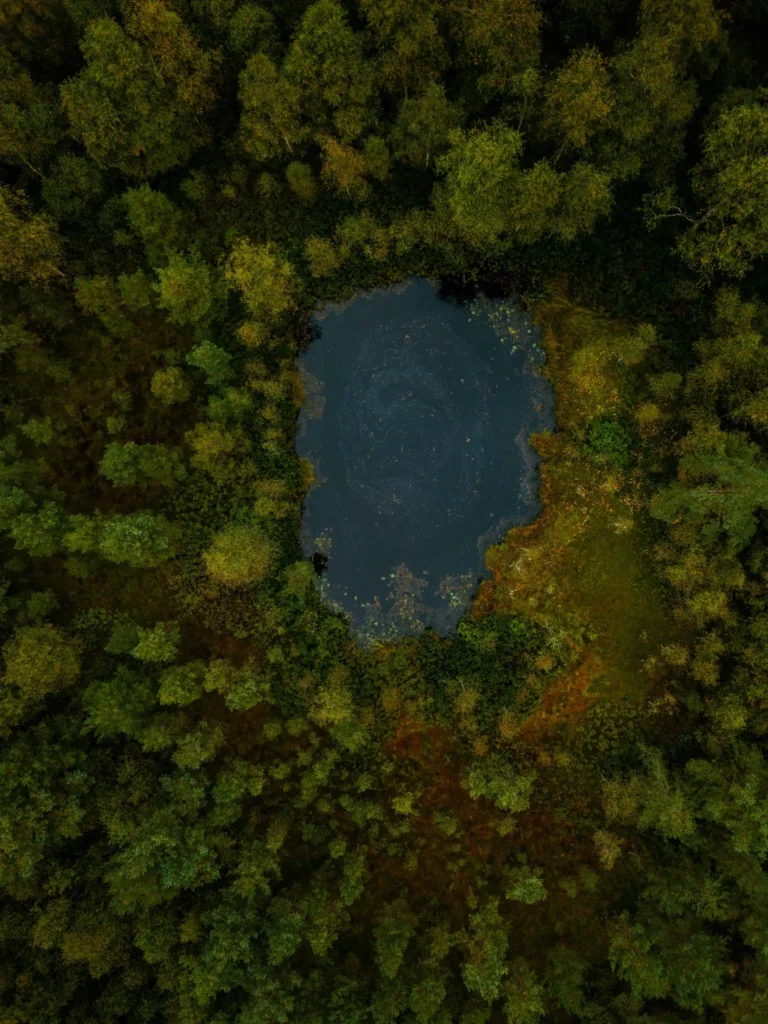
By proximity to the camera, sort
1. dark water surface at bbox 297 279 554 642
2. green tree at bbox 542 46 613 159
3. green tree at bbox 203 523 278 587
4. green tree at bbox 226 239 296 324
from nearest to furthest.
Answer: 1. green tree at bbox 542 46 613 159
2. green tree at bbox 226 239 296 324
3. green tree at bbox 203 523 278 587
4. dark water surface at bbox 297 279 554 642

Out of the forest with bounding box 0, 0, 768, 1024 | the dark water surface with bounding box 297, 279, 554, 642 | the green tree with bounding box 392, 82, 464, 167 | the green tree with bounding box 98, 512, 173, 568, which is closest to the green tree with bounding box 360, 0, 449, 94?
the forest with bounding box 0, 0, 768, 1024

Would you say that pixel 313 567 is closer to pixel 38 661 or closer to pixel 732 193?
pixel 38 661

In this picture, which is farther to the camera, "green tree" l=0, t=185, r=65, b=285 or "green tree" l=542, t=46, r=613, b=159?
"green tree" l=0, t=185, r=65, b=285

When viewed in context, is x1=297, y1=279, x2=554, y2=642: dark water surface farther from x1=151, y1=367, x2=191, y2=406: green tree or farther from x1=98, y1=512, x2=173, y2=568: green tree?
x1=98, y1=512, x2=173, y2=568: green tree

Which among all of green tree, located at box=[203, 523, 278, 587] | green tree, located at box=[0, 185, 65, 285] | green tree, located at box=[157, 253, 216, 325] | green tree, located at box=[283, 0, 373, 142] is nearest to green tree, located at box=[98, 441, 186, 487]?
green tree, located at box=[203, 523, 278, 587]

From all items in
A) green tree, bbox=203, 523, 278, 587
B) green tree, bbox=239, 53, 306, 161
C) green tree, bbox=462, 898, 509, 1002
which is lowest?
green tree, bbox=462, 898, 509, 1002

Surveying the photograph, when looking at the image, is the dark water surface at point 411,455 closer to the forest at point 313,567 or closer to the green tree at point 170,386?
the forest at point 313,567

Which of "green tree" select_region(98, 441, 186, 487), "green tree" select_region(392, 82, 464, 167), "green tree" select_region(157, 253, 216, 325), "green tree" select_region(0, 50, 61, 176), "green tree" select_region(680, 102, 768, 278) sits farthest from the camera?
"green tree" select_region(98, 441, 186, 487)

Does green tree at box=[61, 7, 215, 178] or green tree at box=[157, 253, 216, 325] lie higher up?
green tree at box=[61, 7, 215, 178]
